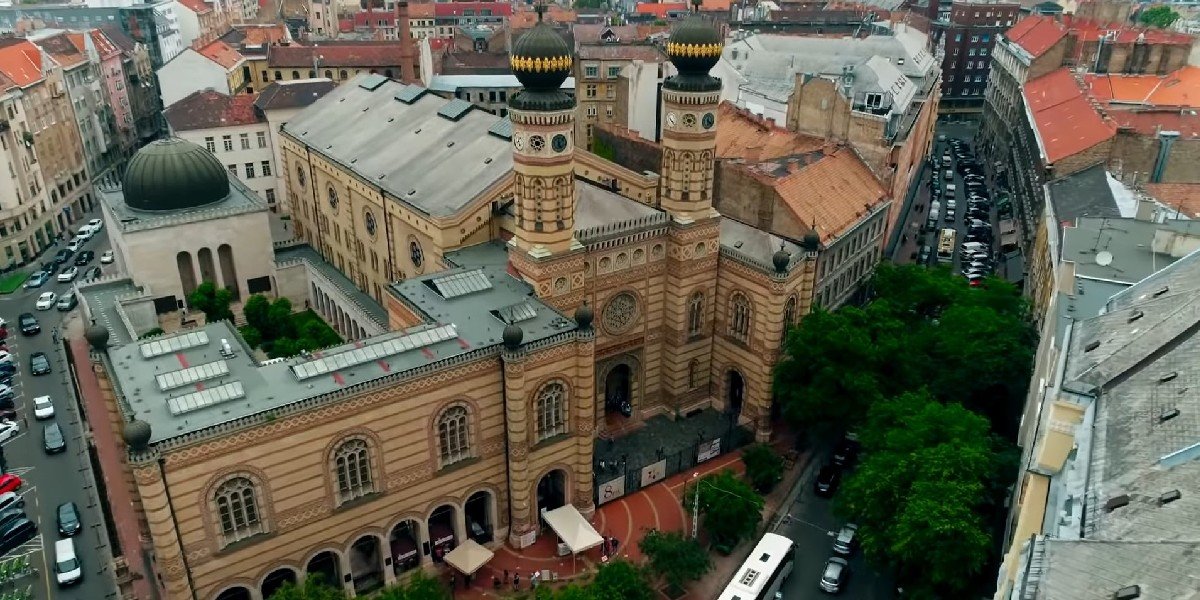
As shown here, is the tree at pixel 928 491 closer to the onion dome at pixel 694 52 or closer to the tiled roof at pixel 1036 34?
the onion dome at pixel 694 52

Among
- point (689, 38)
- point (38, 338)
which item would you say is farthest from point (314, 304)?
point (689, 38)

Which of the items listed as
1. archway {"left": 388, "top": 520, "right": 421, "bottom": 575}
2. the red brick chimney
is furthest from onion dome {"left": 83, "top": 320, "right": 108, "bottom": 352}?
the red brick chimney

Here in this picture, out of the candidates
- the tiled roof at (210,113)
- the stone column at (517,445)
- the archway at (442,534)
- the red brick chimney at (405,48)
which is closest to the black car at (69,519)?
the archway at (442,534)

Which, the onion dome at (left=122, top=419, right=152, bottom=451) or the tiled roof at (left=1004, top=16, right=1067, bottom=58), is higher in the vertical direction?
the tiled roof at (left=1004, top=16, right=1067, bottom=58)

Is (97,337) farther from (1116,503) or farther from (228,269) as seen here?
(1116,503)

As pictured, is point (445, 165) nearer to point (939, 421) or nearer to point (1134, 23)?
point (939, 421)

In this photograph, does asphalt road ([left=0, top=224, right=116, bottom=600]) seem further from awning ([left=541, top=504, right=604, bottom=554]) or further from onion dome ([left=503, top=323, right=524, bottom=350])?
onion dome ([left=503, top=323, right=524, bottom=350])
